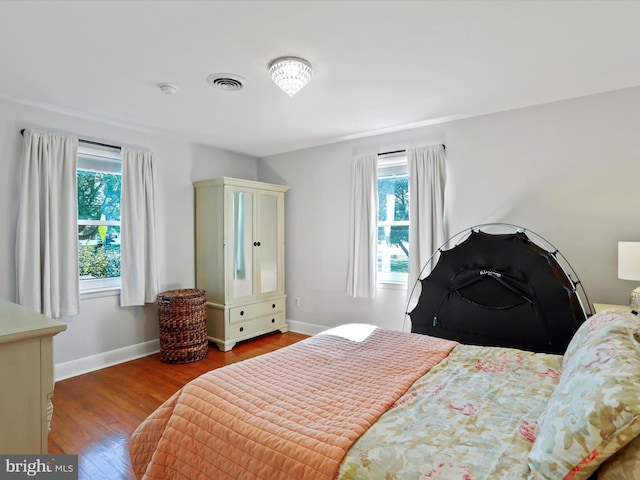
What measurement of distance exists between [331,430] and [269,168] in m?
4.21

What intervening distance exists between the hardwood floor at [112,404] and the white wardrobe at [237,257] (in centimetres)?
36

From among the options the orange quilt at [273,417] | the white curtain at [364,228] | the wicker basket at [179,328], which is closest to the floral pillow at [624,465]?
the orange quilt at [273,417]

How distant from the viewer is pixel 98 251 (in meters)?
3.59

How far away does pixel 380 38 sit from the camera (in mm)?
2068

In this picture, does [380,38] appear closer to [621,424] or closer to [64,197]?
[621,424]

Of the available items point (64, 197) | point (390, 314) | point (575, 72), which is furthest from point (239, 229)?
point (575, 72)

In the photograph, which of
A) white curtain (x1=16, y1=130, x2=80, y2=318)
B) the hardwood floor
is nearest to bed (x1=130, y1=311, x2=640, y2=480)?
the hardwood floor

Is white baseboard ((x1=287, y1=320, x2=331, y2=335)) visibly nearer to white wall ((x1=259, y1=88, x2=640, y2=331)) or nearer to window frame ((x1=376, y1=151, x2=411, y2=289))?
white wall ((x1=259, y1=88, x2=640, y2=331))

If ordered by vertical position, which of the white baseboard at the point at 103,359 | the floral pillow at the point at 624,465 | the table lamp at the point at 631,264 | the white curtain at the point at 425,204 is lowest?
the white baseboard at the point at 103,359

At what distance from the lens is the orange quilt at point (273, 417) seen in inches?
46.0

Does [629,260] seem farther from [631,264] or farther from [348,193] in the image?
[348,193]

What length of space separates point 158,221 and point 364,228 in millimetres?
2290

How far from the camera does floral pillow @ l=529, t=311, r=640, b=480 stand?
885 millimetres

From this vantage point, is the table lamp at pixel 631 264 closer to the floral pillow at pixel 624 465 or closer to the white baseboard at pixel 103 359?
the floral pillow at pixel 624 465
